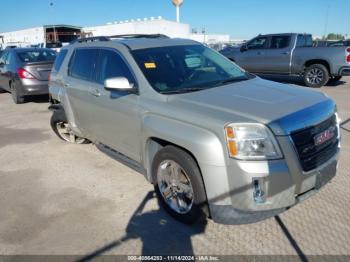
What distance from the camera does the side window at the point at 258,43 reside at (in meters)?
12.7

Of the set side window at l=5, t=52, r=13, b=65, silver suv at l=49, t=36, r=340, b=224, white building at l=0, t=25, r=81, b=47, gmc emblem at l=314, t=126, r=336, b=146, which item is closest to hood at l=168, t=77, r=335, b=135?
silver suv at l=49, t=36, r=340, b=224

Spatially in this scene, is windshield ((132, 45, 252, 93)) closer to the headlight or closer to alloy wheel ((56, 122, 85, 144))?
the headlight

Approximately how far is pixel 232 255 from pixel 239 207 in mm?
473

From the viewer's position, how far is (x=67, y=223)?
3.55 m

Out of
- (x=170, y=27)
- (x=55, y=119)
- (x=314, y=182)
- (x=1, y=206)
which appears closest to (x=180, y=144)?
(x=314, y=182)

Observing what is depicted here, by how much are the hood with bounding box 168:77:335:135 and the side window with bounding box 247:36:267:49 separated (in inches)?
376

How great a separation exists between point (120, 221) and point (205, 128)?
1.44 meters

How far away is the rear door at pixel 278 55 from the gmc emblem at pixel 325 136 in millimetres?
9223

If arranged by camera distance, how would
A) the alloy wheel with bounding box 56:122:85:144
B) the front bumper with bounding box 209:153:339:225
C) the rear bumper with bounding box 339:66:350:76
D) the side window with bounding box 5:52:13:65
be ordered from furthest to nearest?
1. the rear bumper with bounding box 339:66:350:76
2. the side window with bounding box 5:52:13:65
3. the alloy wheel with bounding box 56:122:85:144
4. the front bumper with bounding box 209:153:339:225

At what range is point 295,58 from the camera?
11.6 m

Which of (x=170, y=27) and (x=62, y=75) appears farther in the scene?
(x=170, y=27)

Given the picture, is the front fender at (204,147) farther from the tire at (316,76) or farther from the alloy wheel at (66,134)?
the tire at (316,76)

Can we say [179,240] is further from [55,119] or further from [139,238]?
[55,119]

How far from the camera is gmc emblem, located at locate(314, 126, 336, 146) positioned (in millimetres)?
2986
